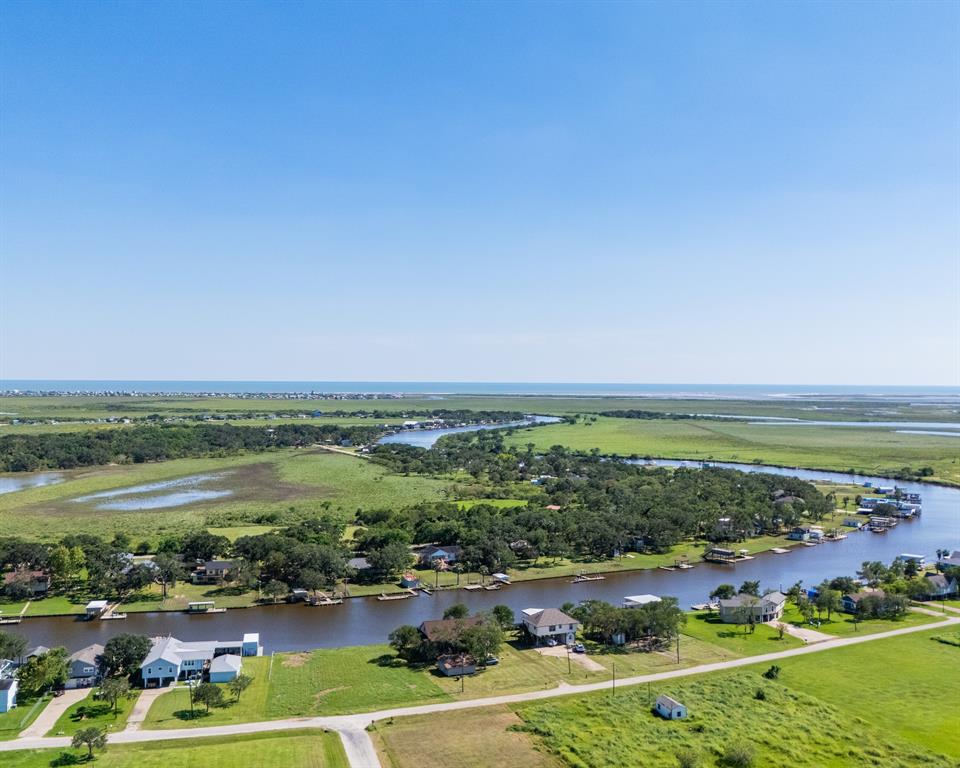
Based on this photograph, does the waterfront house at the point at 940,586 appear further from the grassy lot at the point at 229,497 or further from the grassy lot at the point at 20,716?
the grassy lot at the point at 20,716

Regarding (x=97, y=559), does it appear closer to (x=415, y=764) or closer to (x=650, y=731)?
(x=415, y=764)

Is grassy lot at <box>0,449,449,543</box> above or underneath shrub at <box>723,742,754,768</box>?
underneath

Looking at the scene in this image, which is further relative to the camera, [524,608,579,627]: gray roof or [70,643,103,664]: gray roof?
[524,608,579,627]: gray roof

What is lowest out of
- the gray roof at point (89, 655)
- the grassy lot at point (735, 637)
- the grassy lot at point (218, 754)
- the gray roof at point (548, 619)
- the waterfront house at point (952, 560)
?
the grassy lot at point (735, 637)

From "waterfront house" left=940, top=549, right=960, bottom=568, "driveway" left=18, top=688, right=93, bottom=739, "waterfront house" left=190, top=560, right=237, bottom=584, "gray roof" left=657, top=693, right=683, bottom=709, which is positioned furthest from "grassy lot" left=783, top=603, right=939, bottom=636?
"driveway" left=18, top=688, right=93, bottom=739

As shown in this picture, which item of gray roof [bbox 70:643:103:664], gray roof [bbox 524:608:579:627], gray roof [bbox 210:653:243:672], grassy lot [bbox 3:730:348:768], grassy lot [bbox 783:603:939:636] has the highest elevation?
gray roof [bbox 70:643:103:664]

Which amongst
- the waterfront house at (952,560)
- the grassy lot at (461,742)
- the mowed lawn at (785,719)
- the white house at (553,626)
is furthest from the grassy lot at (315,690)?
the waterfront house at (952,560)

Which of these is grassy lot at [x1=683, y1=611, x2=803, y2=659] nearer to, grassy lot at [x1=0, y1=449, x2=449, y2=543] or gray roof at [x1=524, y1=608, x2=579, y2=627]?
gray roof at [x1=524, y1=608, x2=579, y2=627]
